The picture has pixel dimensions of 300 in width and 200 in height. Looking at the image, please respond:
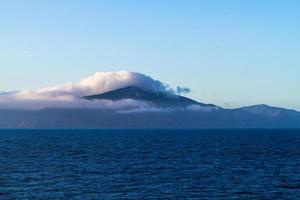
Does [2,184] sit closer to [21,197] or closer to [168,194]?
[21,197]

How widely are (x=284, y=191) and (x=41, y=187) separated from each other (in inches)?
1291

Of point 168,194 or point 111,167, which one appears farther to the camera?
point 111,167

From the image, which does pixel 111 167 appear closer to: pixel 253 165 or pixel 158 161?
pixel 158 161

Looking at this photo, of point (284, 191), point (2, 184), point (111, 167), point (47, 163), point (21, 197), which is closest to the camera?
point (21, 197)

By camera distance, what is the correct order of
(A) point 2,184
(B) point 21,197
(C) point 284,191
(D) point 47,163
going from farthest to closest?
(D) point 47,163 < (A) point 2,184 < (C) point 284,191 < (B) point 21,197

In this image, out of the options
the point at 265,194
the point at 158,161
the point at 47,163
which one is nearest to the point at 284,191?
the point at 265,194

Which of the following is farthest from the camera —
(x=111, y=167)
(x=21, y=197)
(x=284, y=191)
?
(x=111, y=167)

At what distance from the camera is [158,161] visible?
113 metres

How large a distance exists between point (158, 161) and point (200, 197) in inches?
1916

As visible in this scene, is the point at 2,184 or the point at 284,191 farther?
the point at 2,184

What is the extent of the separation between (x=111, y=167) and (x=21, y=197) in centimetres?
3712

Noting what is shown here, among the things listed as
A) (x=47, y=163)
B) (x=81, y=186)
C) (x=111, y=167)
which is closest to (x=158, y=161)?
(x=111, y=167)

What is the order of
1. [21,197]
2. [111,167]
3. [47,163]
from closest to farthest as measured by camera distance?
[21,197], [111,167], [47,163]

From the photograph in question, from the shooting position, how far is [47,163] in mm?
108812
